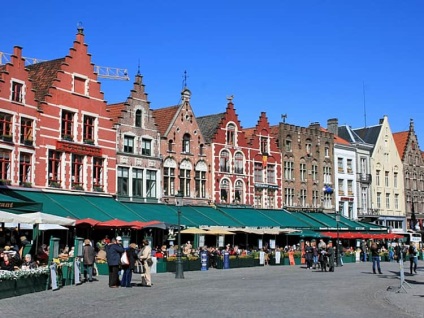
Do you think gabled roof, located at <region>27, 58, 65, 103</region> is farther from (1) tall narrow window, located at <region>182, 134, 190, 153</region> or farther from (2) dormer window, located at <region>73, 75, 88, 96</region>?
(1) tall narrow window, located at <region>182, 134, 190, 153</region>

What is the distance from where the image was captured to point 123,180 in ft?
147

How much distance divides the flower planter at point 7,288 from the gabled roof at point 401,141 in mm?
61756

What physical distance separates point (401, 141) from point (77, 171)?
46.5m

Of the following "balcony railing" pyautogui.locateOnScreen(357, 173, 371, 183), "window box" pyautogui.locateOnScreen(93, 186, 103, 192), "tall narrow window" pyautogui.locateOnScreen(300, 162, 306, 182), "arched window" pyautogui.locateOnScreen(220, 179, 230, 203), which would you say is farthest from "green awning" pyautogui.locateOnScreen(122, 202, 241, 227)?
"balcony railing" pyautogui.locateOnScreen(357, 173, 371, 183)

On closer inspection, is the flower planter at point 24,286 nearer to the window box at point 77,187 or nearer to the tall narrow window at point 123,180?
the window box at point 77,187

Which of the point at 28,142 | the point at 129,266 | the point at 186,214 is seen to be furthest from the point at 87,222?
the point at 129,266

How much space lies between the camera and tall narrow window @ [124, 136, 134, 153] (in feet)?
149

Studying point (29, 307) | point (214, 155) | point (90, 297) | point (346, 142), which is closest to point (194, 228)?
point (214, 155)

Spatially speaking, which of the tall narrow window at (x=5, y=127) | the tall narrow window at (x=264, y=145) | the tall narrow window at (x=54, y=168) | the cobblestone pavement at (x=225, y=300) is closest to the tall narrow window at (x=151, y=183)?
the tall narrow window at (x=54, y=168)

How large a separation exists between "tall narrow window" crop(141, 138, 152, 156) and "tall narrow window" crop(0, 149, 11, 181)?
437 inches

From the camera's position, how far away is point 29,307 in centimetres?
1694

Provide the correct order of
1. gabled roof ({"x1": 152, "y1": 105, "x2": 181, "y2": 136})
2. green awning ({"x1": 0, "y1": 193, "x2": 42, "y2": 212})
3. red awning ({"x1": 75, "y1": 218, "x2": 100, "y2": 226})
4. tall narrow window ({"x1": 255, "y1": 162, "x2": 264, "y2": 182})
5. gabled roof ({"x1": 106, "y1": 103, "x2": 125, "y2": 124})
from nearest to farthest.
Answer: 1. green awning ({"x1": 0, "y1": 193, "x2": 42, "y2": 212})
2. red awning ({"x1": 75, "y1": 218, "x2": 100, "y2": 226})
3. gabled roof ({"x1": 106, "y1": 103, "x2": 125, "y2": 124})
4. gabled roof ({"x1": 152, "y1": 105, "x2": 181, "y2": 136})
5. tall narrow window ({"x1": 255, "y1": 162, "x2": 264, "y2": 182})

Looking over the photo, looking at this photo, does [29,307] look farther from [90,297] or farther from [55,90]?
[55,90]

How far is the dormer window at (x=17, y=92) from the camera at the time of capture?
125 ft
